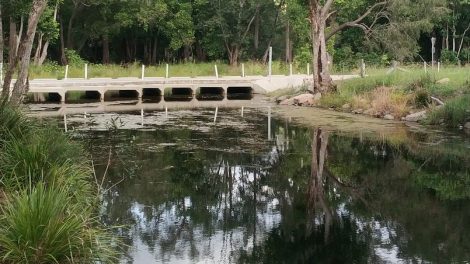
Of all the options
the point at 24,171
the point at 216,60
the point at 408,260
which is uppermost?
the point at 216,60

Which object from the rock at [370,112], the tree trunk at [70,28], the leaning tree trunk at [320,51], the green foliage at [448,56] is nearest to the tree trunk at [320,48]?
the leaning tree trunk at [320,51]

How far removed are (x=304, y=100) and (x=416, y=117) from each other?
7550mm

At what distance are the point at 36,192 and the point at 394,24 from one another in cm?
2635

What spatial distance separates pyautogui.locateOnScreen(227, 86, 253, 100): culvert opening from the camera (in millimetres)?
32500

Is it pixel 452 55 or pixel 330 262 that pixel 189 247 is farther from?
pixel 452 55

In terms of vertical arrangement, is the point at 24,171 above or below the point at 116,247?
above

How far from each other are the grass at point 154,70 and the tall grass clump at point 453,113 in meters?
20.9

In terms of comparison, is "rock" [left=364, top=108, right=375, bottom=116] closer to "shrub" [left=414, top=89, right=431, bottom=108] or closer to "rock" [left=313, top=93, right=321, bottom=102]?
"shrub" [left=414, top=89, right=431, bottom=108]

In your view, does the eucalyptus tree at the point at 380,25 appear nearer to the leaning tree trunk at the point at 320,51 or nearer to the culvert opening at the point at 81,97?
the leaning tree trunk at the point at 320,51

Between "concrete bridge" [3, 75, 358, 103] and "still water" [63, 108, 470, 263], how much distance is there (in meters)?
→ 11.9

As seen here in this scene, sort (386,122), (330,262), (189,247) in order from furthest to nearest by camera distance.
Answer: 1. (386,122)
2. (189,247)
3. (330,262)

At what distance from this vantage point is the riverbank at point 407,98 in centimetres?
1867

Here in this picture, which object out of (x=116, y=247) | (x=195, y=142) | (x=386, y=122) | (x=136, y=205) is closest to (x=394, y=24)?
(x=386, y=122)

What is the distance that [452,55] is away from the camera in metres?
46.6
